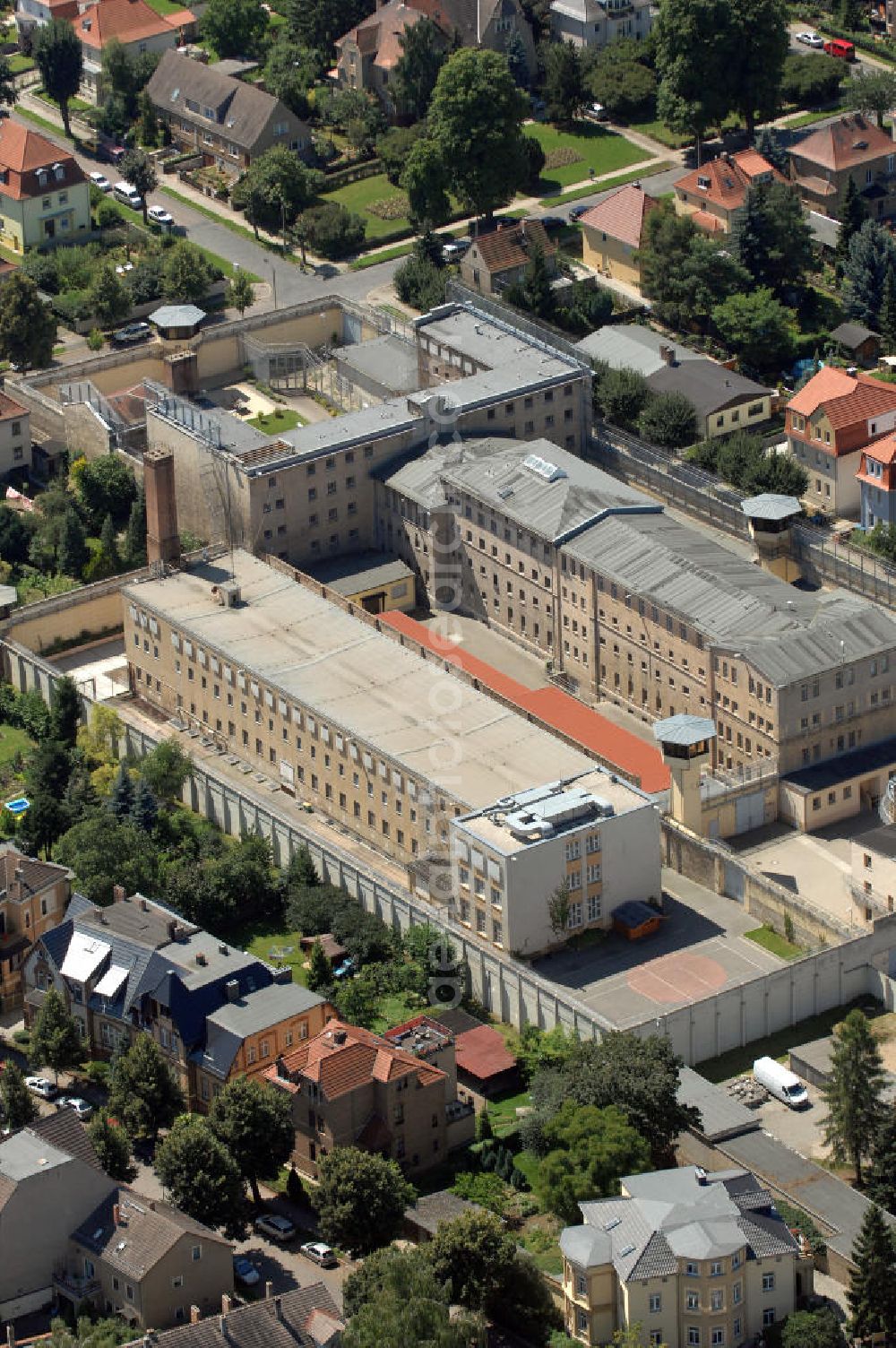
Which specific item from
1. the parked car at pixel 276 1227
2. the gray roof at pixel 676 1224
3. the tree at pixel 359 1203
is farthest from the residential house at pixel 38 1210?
the gray roof at pixel 676 1224

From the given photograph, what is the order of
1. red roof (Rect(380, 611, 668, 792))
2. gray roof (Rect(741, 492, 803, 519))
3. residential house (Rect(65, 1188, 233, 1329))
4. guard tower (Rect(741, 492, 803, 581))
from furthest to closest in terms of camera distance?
guard tower (Rect(741, 492, 803, 581)) < gray roof (Rect(741, 492, 803, 519)) < red roof (Rect(380, 611, 668, 792)) < residential house (Rect(65, 1188, 233, 1329))

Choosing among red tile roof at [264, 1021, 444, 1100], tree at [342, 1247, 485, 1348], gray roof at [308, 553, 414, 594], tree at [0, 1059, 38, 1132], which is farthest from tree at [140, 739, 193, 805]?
tree at [342, 1247, 485, 1348]

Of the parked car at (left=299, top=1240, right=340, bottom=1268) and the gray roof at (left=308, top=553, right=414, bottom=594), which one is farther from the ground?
the gray roof at (left=308, top=553, right=414, bottom=594)

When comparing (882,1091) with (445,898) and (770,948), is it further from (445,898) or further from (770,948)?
(445,898)

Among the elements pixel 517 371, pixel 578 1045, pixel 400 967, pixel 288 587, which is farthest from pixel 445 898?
pixel 517 371

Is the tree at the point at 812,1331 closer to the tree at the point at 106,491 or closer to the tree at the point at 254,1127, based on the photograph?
the tree at the point at 254,1127

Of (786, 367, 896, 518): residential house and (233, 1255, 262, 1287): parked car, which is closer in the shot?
(233, 1255, 262, 1287): parked car

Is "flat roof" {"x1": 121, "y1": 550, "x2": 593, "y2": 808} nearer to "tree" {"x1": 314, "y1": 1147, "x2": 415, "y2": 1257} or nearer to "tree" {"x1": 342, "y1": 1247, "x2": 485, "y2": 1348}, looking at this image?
"tree" {"x1": 314, "y1": 1147, "x2": 415, "y2": 1257}
